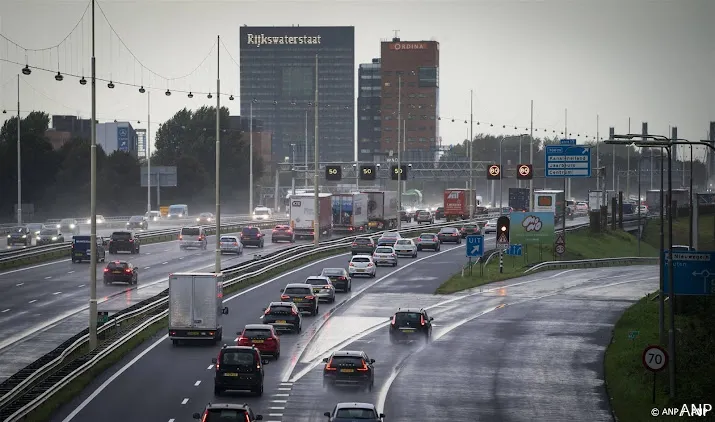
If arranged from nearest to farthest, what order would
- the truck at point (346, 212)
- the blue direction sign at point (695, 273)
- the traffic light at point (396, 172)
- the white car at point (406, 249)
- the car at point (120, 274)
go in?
the blue direction sign at point (695, 273), the car at point (120, 274), the white car at point (406, 249), the truck at point (346, 212), the traffic light at point (396, 172)

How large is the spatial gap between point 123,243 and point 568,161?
34661mm

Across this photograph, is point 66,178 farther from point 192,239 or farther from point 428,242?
point 428,242

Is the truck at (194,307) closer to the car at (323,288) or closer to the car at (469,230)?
the car at (323,288)

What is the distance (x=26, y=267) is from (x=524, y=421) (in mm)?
53845

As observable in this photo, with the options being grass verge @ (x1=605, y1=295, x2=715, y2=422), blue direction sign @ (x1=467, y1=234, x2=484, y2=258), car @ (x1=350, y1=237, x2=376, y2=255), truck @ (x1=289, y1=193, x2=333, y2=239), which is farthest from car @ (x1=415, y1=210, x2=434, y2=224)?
grass verge @ (x1=605, y1=295, x2=715, y2=422)

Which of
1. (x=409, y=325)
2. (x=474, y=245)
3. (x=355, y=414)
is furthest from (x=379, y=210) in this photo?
(x=355, y=414)

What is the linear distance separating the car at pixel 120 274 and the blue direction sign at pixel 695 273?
3455 cm

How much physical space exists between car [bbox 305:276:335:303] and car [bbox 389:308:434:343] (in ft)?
37.1

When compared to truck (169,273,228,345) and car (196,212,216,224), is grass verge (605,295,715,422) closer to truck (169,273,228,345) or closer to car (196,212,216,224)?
truck (169,273,228,345)

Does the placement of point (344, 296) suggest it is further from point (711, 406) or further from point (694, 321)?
point (711, 406)

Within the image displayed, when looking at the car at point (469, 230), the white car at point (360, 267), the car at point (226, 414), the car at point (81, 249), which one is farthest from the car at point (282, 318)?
the car at point (469, 230)

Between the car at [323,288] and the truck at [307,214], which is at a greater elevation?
the truck at [307,214]

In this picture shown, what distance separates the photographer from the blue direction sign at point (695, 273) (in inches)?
1829

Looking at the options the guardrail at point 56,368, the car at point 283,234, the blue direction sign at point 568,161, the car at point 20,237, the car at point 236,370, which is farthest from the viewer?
the car at point 283,234
